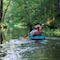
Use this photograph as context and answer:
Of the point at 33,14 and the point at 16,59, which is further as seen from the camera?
the point at 33,14

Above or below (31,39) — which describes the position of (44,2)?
above

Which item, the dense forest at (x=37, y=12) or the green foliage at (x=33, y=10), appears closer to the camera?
the dense forest at (x=37, y=12)

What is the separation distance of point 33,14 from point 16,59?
30.5 metres

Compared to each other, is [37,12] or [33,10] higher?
[33,10]

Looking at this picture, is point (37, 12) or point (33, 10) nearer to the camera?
point (37, 12)

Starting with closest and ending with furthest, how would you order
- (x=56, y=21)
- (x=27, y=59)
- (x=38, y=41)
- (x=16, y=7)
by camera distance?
1. (x=27, y=59)
2. (x=38, y=41)
3. (x=56, y=21)
4. (x=16, y=7)

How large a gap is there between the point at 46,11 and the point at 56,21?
4.09 metres

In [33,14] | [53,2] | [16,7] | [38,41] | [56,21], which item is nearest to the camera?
[38,41]

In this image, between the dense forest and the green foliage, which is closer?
the dense forest

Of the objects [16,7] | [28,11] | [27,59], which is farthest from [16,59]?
[16,7]

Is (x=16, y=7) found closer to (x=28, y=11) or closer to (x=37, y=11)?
(x=28, y=11)

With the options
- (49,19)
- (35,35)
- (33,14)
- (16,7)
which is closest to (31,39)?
(35,35)

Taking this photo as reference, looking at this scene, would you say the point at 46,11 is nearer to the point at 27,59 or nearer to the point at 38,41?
the point at 38,41

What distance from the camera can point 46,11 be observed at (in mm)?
40562
